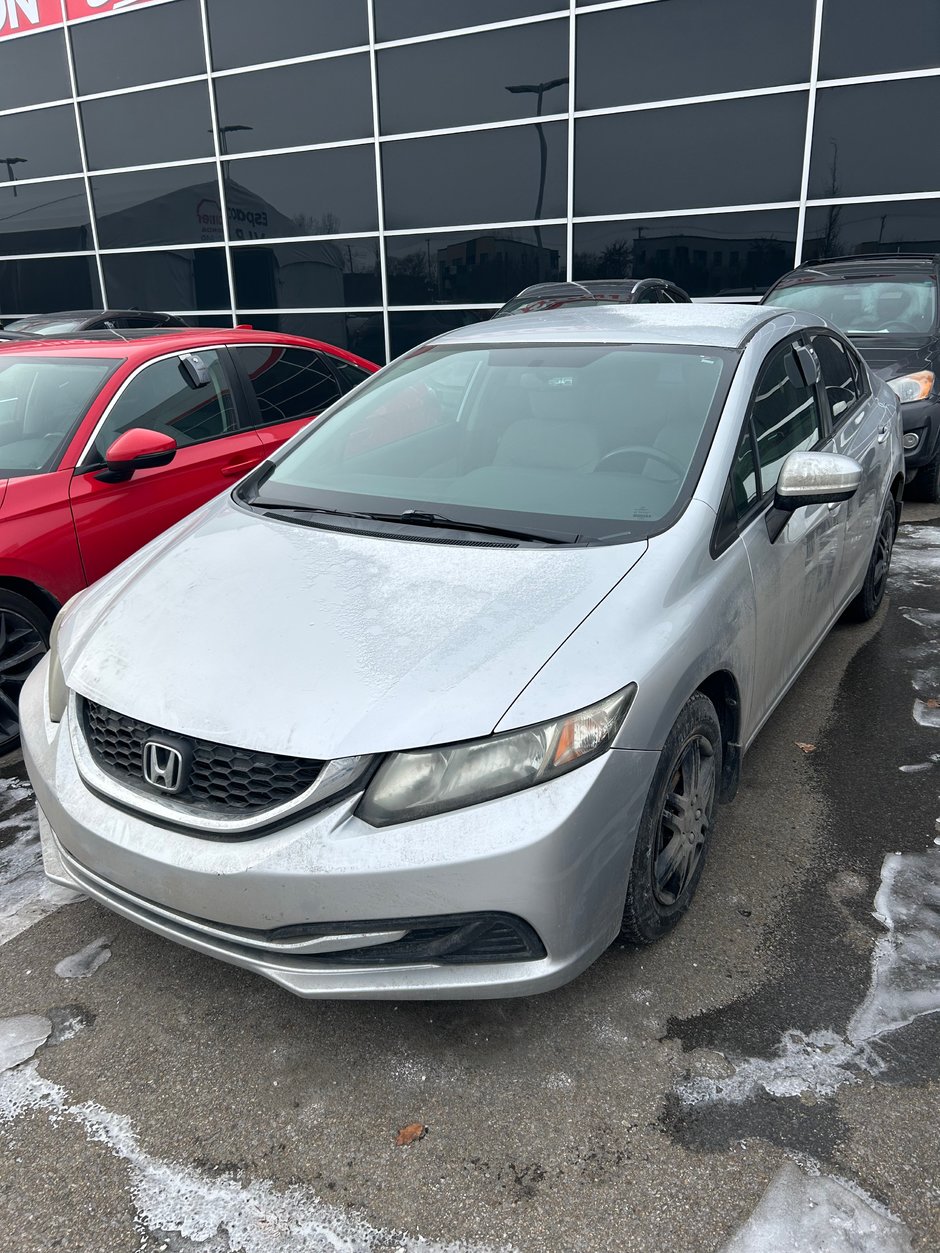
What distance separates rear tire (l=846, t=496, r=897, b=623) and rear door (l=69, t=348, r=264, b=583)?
10.1 feet

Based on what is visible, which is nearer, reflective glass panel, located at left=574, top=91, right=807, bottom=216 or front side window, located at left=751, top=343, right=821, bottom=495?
front side window, located at left=751, top=343, right=821, bottom=495

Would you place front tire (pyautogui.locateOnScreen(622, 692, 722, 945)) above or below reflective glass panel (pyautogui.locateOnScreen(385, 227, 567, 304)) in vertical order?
below

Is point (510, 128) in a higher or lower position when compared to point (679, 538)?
higher

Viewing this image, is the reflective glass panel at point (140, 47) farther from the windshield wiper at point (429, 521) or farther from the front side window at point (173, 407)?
the windshield wiper at point (429, 521)

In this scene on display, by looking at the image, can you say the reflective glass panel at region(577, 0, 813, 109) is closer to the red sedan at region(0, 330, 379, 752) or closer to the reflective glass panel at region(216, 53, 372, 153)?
the reflective glass panel at region(216, 53, 372, 153)

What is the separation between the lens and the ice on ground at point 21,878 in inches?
108

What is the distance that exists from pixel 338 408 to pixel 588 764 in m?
2.11

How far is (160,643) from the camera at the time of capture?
2328 mm

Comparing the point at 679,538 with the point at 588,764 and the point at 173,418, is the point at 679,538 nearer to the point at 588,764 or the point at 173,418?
the point at 588,764

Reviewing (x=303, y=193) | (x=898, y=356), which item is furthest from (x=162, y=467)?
(x=303, y=193)

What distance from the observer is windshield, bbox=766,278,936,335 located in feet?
23.7

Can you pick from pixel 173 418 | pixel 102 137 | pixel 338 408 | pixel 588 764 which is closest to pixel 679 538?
pixel 588 764

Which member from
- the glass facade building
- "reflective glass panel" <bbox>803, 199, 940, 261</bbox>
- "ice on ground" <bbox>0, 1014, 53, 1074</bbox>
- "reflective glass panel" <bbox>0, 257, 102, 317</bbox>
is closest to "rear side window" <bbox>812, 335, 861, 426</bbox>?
"ice on ground" <bbox>0, 1014, 53, 1074</bbox>

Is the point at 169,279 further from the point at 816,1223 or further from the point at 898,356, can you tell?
the point at 816,1223
